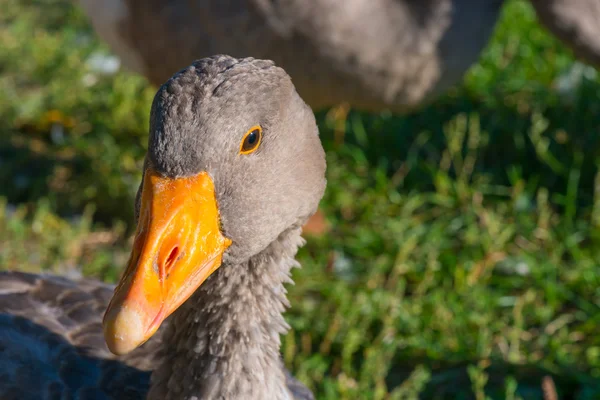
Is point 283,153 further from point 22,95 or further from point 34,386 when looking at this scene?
point 22,95

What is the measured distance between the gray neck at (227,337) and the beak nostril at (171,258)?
0.34m

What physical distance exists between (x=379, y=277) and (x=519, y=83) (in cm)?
200

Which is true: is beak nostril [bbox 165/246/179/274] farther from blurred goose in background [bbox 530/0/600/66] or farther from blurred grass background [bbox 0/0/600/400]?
blurred goose in background [bbox 530/0/600/66]

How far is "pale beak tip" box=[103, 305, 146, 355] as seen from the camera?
5.19 ft

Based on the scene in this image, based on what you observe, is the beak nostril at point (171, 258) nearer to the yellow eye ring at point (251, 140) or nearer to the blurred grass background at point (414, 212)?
the yellow eye ring at point (251, 140)

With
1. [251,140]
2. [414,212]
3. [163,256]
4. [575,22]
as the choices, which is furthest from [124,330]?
[575,22]

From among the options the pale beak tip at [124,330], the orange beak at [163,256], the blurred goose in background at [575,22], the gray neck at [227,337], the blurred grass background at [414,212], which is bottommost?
the blurred grass background at [414,212]

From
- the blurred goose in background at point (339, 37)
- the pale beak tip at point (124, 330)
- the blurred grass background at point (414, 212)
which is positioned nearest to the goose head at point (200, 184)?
the pale beak tip at point (124, 330)

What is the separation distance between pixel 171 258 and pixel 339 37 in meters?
2.09

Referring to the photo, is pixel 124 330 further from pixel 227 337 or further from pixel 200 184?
pixel 227 337

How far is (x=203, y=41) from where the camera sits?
3555 millimetres

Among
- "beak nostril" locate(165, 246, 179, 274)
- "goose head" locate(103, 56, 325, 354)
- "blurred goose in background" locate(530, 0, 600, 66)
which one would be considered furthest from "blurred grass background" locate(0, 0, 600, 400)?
"beak nostril" locate(165, 246, 179, 274)

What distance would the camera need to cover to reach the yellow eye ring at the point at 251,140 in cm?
179

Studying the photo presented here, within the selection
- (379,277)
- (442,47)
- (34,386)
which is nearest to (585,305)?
(379,277)
